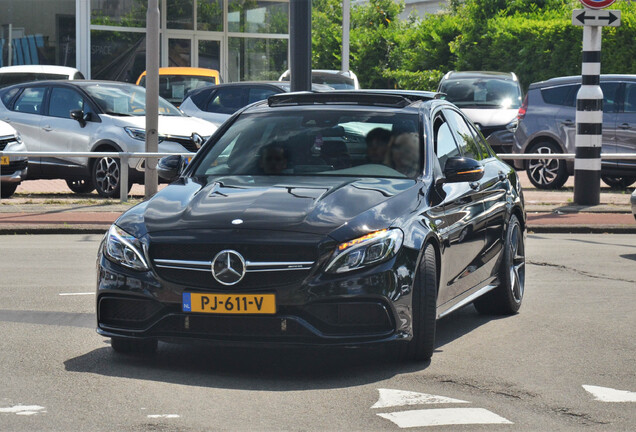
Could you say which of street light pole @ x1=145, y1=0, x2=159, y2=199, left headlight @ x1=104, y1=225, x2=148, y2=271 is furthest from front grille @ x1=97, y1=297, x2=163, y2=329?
street light pole @ x1=145, y1=0, x2=159, y2=199

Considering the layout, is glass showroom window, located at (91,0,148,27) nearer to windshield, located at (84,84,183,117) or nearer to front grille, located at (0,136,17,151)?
windshield, located at (84,84,183,117)

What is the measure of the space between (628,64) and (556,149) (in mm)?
9525

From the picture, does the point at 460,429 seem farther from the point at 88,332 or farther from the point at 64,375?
the point at 88,332

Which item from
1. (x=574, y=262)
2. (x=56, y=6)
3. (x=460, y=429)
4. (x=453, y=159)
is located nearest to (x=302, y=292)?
(x=460, y=429)

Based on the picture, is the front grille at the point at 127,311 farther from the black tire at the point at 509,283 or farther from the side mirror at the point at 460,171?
the black tire at the point at 509,283

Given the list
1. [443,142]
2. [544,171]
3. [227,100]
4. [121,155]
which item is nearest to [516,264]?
[443,142]

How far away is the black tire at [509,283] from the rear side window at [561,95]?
12109mm

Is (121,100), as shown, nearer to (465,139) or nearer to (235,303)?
(465,139)

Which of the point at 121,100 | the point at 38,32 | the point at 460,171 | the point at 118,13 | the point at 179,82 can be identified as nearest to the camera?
the point at 460,171

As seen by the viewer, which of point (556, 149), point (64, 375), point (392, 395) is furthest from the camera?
point (556, 149)

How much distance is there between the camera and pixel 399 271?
661 cm

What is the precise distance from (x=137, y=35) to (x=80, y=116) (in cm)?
1501

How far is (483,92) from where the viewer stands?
25.6 m

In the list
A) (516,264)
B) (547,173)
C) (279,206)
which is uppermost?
(279,206)
